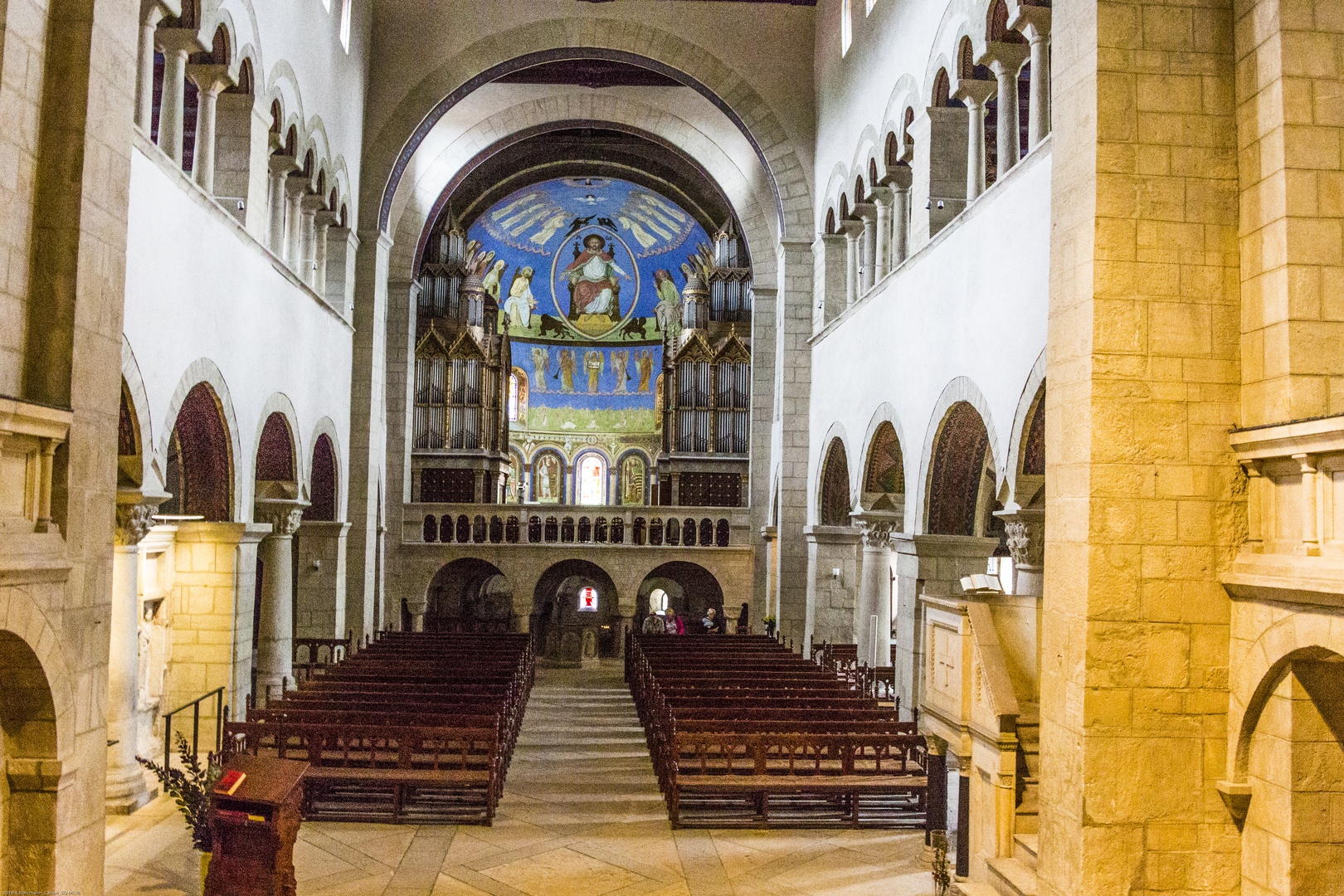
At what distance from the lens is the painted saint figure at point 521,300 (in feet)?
108

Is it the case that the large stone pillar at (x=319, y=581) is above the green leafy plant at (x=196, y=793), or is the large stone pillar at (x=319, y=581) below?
above

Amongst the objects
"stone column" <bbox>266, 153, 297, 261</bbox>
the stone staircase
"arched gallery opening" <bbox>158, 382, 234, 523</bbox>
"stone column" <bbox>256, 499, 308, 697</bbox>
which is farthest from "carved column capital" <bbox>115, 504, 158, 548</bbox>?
the stone staircase

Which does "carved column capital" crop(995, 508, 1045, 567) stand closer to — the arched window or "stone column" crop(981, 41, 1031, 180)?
"stone column" crop(981, 41, 1031, 180)

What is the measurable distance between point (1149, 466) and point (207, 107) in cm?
1179

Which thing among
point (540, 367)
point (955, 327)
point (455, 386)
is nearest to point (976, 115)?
point (955, 327)


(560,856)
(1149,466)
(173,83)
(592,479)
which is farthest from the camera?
(592,479)

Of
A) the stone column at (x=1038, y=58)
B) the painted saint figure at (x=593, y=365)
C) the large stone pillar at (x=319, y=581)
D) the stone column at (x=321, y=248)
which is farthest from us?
the painted saint figure at (x=593, y=365)

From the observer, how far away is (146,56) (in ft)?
36.5

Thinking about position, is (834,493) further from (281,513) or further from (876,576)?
(281,513)

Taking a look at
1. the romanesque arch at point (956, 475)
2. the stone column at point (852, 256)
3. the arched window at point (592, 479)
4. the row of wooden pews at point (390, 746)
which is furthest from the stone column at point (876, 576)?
the arched window at point (592, 479)

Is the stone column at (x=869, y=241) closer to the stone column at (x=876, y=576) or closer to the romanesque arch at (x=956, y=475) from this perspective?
the stone column at (x=876, y=576)

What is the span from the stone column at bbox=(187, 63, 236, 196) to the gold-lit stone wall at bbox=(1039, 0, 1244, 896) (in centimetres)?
1044

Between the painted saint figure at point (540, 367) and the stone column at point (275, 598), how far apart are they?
17293mm

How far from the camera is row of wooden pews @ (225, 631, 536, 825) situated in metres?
10.5
